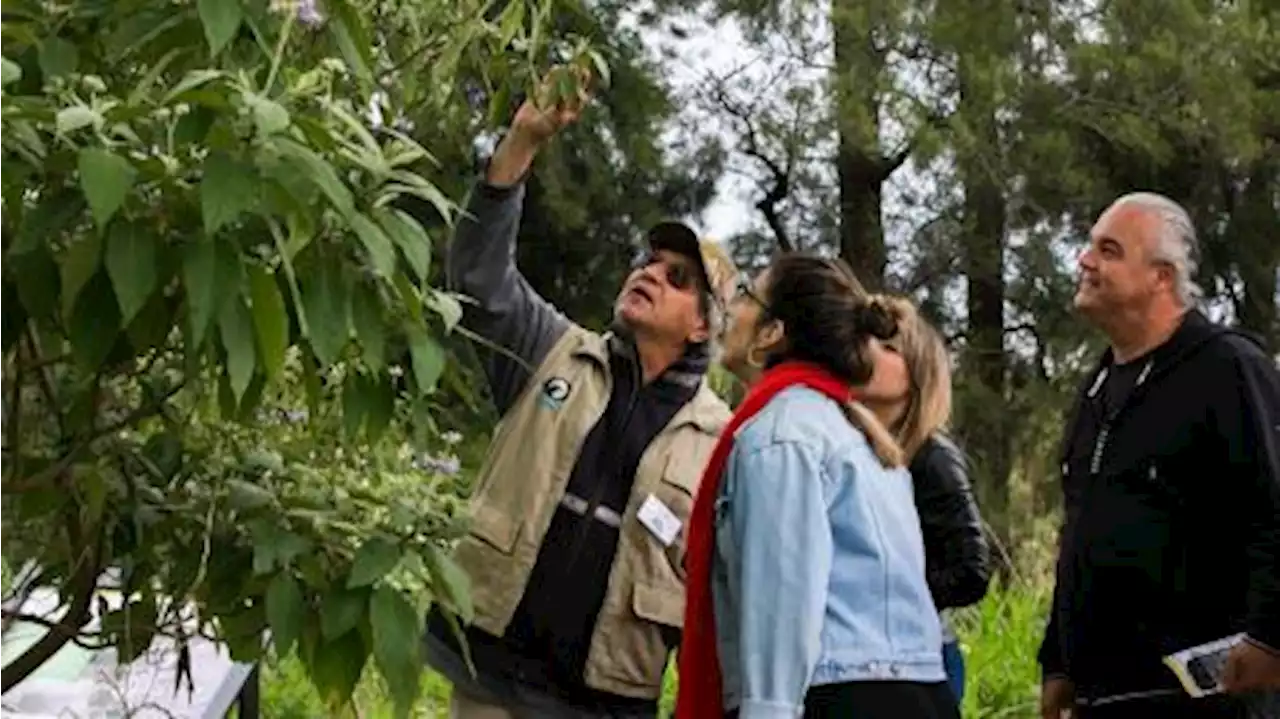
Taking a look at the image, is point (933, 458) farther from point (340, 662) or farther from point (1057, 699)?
point (340, 662)

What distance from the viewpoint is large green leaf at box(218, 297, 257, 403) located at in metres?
1.21

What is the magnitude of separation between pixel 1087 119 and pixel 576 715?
966cm

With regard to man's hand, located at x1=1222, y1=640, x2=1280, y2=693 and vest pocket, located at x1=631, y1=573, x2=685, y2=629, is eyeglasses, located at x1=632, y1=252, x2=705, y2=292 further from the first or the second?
man's hand, located at x1=1222, y1=640, x2=1280, y2=693

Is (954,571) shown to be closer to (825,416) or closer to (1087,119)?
(825,416)

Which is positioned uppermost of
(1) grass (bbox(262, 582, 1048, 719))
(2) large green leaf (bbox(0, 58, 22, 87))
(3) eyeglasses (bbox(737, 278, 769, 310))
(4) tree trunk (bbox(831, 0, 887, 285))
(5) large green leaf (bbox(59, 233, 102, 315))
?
(4) tree trunk (bbox(831, 0, 887, 285))

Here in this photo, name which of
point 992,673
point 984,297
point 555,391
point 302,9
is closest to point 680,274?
point 555,391

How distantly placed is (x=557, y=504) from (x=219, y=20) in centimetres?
180

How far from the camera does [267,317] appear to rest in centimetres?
123

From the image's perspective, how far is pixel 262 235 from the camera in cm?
123

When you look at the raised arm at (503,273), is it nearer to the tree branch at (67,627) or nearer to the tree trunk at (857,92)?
the tree branch at (67,627)

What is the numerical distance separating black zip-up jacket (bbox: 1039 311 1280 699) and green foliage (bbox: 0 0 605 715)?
4.90ft

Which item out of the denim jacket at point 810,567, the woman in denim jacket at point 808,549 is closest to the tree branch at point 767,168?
the woman in denim jacket at point 808,549

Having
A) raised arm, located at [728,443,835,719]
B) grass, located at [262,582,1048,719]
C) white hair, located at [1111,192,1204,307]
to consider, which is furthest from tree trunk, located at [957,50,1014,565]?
raised arm, located at [728,443,835,719]

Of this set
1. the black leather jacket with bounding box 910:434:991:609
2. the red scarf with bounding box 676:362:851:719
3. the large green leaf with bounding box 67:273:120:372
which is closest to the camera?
the large green leaf with bounding box 67:273:120:372
